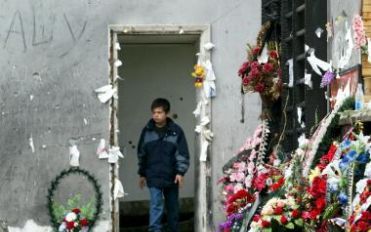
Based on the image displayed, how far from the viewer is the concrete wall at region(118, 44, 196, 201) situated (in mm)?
14984

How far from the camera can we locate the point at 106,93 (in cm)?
1254

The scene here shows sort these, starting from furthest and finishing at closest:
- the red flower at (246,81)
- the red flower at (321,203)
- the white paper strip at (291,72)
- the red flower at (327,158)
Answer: the red flower at (246,81) → the white paper strip at (291,72) → the red flower at (327,158) → the red flower at (321,203)

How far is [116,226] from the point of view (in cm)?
1260

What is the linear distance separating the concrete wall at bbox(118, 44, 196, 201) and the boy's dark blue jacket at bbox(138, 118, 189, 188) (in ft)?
7.28

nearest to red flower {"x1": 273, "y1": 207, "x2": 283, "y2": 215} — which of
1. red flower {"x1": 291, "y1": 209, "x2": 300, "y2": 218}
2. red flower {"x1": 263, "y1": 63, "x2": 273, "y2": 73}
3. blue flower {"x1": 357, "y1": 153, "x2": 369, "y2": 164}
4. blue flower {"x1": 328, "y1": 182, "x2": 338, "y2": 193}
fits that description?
red flower {"x1": 291, "y1": 209, "x2": 300, "y2": 218}

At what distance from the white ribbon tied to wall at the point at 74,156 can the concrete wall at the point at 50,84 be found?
0.18ft

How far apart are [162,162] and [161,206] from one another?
49 centimetres

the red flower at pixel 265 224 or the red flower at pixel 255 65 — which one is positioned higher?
the red flower at pixel 255 65

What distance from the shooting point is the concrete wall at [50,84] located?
12453 mm

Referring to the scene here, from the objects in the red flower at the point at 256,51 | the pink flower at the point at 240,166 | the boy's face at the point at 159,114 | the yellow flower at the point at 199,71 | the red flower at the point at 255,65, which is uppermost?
the red flower at the point at 256,51

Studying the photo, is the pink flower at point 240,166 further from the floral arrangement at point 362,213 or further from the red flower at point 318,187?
the floral arrangement at point 362,213

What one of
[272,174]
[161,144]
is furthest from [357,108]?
[161,144]

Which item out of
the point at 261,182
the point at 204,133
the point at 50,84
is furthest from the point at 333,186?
the point at 50,84

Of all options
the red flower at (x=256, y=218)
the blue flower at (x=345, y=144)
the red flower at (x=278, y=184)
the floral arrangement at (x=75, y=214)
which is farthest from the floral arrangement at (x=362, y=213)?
the floral arrangement at (x=75, y=214)
